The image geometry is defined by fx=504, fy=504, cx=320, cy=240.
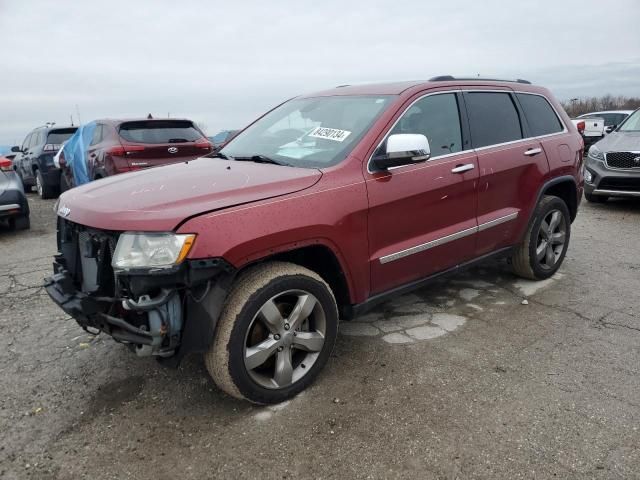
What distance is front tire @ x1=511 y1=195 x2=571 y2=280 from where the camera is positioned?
14.4 feet

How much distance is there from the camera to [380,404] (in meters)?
2.77

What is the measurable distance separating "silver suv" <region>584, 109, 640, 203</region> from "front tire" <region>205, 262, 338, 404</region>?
6.70 metres

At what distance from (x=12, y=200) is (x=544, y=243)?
7.15 meters

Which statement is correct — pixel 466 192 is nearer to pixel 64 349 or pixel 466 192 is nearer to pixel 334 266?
pixel 334 266

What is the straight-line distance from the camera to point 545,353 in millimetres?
3281

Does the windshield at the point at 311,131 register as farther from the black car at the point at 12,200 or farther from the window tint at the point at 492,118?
the black car at the point at 12,200

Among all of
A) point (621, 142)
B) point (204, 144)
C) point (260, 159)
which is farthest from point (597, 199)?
point (260, 159)

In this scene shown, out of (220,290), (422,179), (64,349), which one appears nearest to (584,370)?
(422,179)

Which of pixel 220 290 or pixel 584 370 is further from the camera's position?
pixel 584 370

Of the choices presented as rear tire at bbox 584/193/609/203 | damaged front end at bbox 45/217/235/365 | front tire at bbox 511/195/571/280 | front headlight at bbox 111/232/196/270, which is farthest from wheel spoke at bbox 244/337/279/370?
rear tire at bbox 584/193/609/203

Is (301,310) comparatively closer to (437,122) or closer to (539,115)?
(437,122)

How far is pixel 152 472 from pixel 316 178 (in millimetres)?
1687

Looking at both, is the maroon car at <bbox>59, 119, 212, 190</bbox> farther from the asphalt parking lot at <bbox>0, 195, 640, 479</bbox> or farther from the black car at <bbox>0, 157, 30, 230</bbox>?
the asphalt parking lot at <bbox>0, 195, 640, 479</bbox>

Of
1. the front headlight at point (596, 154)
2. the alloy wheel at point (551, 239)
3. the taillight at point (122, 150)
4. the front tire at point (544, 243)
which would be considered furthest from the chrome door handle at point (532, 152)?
the taillight at point (122, 150)
